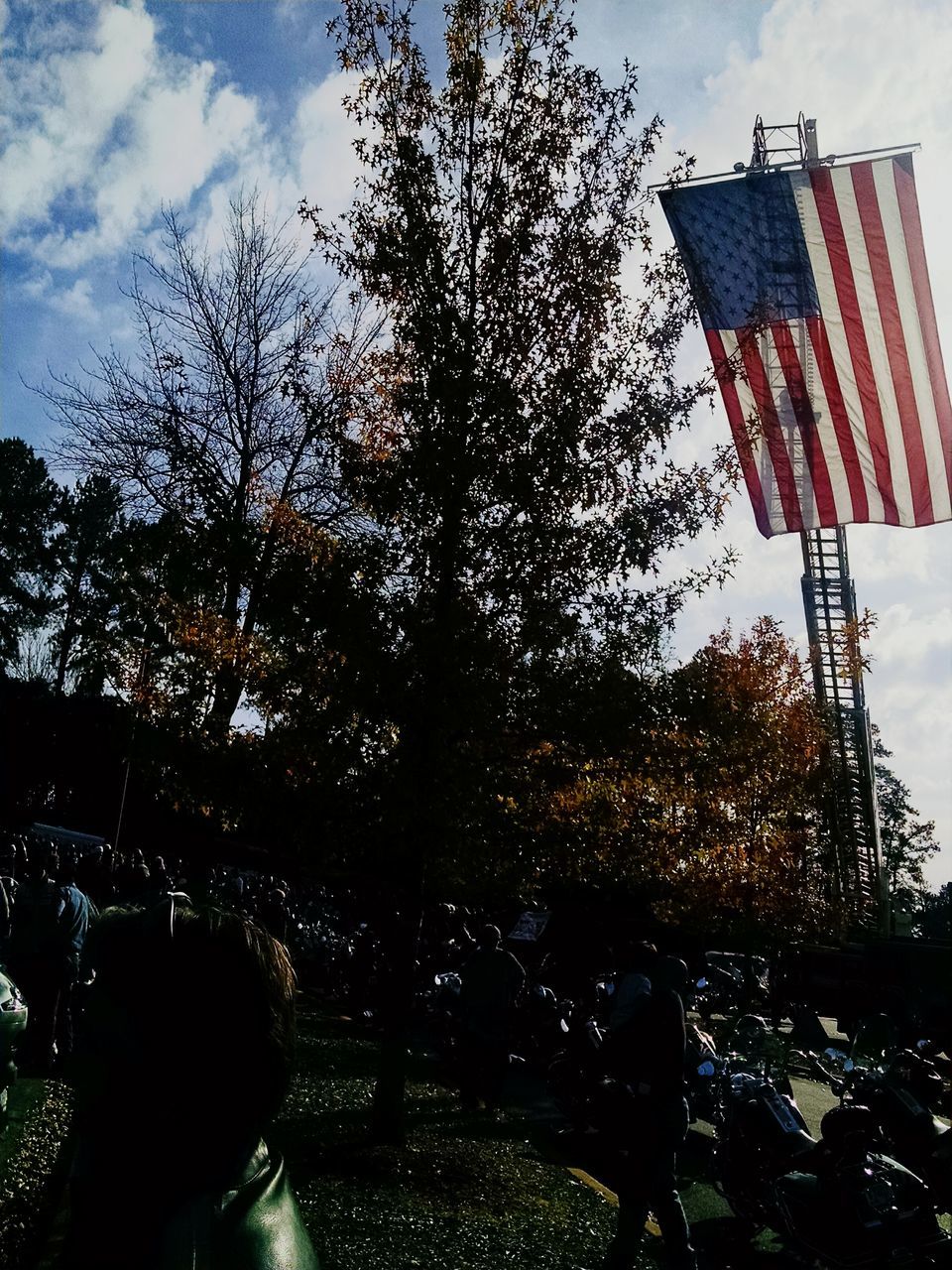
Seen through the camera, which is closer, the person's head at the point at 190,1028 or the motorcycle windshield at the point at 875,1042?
the person's head at the point at 190,1028

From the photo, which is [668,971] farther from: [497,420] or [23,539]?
[23,539]

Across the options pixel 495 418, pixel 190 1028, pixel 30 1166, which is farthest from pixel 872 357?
pixel 190 1028

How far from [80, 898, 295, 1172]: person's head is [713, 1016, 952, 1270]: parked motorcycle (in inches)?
237

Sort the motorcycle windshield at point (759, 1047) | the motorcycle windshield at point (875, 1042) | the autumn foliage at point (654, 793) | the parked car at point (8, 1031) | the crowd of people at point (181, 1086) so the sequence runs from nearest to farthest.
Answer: the crowd of people at point (181, 1086) → the parked car at point (8, 1031) → the autumn foliage at point (654, 793) → the motorcycle windshield at point (875, 1042) → the motorcycle windshield at point (759, 1047)

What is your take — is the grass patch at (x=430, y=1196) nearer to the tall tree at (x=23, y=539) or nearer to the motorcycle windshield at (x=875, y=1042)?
the motorcycle windshield at (x=875, y=1042)

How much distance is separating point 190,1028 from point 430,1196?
591 centimetres

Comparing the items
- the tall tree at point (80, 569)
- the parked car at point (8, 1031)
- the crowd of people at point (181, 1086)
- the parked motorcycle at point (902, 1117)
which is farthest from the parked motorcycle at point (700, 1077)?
the tall tree at point (80, 569)

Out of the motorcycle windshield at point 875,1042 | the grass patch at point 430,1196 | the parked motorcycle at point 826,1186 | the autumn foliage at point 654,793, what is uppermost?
the autumn foliage at point 654,793

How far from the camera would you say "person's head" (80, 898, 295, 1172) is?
1.50 metres

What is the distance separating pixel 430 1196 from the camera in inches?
258

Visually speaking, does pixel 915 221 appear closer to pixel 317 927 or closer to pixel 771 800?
pixel 771 800

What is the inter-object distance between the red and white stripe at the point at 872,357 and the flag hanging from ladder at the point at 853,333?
0.04ft

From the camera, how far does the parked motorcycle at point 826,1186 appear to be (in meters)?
6.08

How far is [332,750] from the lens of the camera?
7.65 meters
